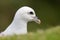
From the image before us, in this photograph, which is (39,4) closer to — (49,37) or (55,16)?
(55,16)

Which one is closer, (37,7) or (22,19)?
(22,19)

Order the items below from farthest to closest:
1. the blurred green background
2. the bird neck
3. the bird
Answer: the blurred green background
the bird
the bird neck

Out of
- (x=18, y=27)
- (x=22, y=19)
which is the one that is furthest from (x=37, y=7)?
(x=18, y=27)

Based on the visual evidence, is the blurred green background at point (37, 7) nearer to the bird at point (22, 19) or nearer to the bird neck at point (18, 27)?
the bird at point (22, 19)

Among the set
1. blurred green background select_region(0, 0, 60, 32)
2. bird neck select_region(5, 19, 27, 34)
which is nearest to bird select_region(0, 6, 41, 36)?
bird neck select_region(5, 19, 27, 34)

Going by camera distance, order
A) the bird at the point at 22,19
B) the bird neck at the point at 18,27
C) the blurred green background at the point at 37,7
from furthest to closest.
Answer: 1. the blurred green background at the point at 37,7
2. the bird at the point at 22,19
3. the bird neck at the point at 18,27

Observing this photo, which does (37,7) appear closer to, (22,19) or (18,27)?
(22,19)

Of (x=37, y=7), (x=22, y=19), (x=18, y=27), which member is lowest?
(x=18, y=27)

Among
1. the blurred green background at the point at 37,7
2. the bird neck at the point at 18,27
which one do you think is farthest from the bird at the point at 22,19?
the blurred green background at the point at 37,7

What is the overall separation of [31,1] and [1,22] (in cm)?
484

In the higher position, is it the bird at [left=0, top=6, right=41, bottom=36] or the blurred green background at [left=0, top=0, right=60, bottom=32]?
the blurred green background at [left=0, top=0, right=60, bottom=32]

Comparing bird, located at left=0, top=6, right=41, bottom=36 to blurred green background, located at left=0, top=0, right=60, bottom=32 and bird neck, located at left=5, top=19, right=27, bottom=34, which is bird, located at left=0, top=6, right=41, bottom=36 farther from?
blurred green background, located at left=0, top=0, right=60, bottom=32

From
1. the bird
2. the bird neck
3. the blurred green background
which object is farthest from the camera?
the blurred green background

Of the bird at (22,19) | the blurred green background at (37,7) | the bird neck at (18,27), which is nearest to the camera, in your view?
the bird neck at (18,27)
